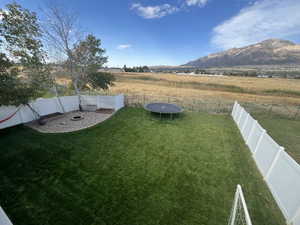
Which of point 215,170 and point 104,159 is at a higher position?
point 104,159

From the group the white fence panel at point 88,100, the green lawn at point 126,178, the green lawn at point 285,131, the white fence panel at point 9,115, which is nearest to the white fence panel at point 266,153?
the green lawn at point 126,178

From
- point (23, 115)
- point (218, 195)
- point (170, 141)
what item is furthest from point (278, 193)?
point (23, 115)

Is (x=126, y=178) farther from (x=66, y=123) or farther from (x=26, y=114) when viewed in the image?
(x=26, y=114)

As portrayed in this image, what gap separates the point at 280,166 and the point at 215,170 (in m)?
1.75

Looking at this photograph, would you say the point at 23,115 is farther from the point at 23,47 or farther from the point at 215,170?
the point at 215,170

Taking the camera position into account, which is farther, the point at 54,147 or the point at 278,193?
the point at 54,147

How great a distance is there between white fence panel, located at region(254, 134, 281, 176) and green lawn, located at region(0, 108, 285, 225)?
11.7 inches

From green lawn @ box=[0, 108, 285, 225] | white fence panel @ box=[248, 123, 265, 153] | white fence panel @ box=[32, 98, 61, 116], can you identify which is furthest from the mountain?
white fence panel @ box=[32, 98, 61, 116]

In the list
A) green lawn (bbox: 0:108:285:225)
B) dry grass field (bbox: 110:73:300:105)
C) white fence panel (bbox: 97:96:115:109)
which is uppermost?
white fence panel (bbox: 97:96:115:109)

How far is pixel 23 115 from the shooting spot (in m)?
7.54

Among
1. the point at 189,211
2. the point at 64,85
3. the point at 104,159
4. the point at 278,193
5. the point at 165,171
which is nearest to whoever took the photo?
the point at 189,211

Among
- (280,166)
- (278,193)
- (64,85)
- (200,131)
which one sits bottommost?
(200,131)

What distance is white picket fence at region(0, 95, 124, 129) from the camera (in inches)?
274

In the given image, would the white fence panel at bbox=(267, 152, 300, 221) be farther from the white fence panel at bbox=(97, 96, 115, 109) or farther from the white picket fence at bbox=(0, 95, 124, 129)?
the white fence panel at bbox=(97, 96, 115, 109)
